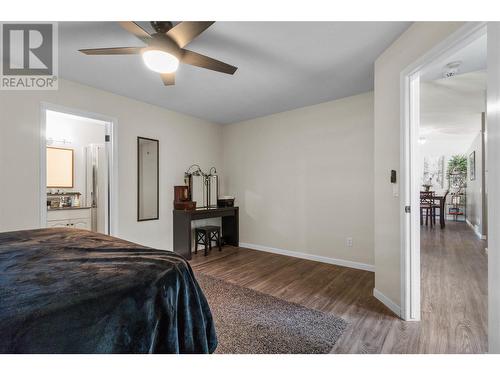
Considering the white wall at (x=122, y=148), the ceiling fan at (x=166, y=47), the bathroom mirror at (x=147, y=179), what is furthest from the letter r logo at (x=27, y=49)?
the bathroom mirror at (x=147, y=179)

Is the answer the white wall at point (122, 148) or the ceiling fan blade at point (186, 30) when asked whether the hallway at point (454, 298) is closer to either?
the ceiling fan blade at point (186, 30)

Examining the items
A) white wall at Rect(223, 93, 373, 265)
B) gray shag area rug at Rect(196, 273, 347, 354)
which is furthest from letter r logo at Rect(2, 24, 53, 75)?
white wall at Rect(223, 93, 373, 265)

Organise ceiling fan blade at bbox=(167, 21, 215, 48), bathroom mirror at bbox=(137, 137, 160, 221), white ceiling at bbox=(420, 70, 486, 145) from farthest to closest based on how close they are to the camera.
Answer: bathroom mirror at bbox=(137, 137, 160, 221) → white ceiling at bbox=(420, 70, 486, 145) → ceiling fan blade at bbox=(167, 21, 215, 48)

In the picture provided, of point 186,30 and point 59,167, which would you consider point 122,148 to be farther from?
point 186,30

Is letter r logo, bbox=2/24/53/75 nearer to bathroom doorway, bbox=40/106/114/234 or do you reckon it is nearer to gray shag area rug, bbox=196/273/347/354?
bathroom doorway, bbox=40/106/114/234

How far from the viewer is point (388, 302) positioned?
221cm

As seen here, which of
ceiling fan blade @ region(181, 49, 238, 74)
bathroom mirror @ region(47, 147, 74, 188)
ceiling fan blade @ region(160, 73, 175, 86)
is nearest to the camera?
ceiling fan blade @ region(181, 49, 238, 74)

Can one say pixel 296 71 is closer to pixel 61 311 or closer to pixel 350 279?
pixel 350 279

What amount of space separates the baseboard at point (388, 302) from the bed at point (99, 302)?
1644 mm

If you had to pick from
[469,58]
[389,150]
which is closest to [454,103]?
[469,58]

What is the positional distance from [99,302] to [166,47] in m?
1.62

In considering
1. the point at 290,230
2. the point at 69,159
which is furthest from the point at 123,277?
the point at 69,159

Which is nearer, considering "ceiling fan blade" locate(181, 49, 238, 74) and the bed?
the bed

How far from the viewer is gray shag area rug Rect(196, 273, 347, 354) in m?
1.65
